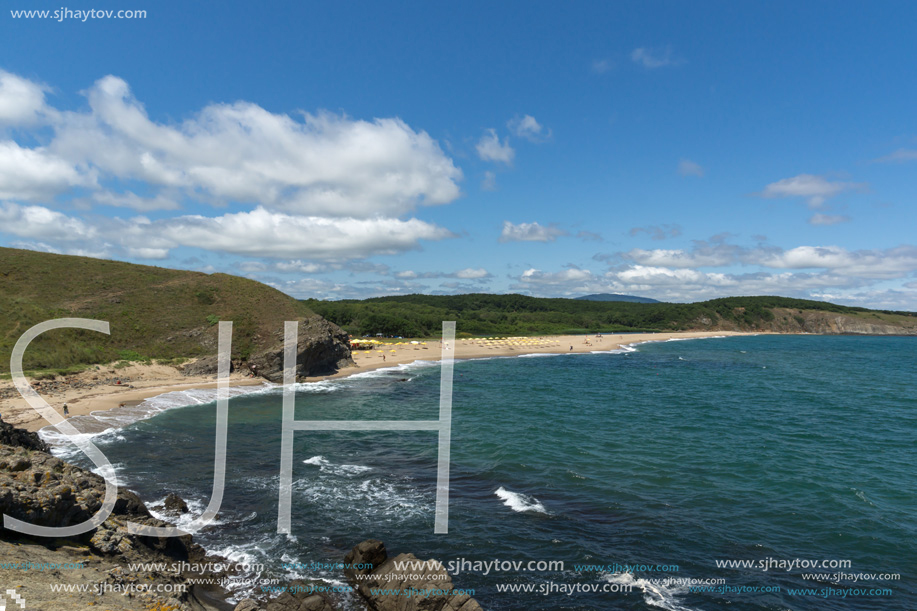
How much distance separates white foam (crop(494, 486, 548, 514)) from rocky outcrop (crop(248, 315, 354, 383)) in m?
35.3

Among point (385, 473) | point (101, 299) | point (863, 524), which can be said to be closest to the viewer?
point (863, 524)

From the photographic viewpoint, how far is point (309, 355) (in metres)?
51.1

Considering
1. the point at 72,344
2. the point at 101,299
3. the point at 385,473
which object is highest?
the point at 101,299

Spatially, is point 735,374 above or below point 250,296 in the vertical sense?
below

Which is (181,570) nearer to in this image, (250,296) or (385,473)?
(385,473)

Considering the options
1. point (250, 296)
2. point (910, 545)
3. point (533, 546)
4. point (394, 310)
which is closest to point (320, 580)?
point (533, 546)

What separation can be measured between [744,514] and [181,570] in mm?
20093

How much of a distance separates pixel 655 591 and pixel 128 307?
2324 inches

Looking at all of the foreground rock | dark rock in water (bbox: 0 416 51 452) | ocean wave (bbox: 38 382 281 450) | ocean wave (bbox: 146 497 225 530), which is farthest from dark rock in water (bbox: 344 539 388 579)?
ocean wave (bbox: 38 382 281 450)

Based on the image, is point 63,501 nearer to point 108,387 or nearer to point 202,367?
point 108,387

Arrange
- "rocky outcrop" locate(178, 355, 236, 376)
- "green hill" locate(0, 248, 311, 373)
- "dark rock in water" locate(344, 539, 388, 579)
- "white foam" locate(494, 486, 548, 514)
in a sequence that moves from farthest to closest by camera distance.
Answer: "rocky outcrop" locate(178, 355, 236, 376), "green hill" locate(0, 248, 311, 373), "white foam" locate(494, 486, 548, 514), "dark rock in water" locate(344, 539, 388, 579)

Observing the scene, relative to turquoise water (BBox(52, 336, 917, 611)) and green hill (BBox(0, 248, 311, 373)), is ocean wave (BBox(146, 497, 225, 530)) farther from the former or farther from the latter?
green hill (BBox(0, 248, 311, 373))

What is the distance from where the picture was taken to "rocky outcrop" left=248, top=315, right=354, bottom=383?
48844mm

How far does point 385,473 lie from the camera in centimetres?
2269
